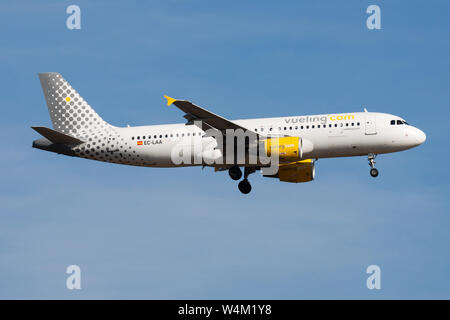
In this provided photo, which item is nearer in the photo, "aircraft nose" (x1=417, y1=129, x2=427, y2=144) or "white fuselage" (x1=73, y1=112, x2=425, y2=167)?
"white fuselage" (x1=73, y1=112, x2=425, y2=167)

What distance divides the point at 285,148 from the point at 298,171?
5073mm

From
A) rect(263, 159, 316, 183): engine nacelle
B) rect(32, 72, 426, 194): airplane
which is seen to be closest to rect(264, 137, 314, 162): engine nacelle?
rect(32, 72, 426, 194): airplane

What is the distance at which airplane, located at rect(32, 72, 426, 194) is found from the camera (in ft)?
179

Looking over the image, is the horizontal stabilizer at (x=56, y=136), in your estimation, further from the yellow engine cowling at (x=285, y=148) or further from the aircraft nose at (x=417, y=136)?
the aircraft nose at (x=417, y=136)

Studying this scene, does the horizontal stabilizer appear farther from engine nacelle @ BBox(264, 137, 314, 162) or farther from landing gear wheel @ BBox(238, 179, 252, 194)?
engine nacelle @ BBox(264, 137, 314, 162)

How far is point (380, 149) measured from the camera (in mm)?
54969

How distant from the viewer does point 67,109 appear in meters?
61.5

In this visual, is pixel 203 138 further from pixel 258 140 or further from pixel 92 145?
pixel 92 145

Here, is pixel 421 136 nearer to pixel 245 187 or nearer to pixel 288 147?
pixel 288 147

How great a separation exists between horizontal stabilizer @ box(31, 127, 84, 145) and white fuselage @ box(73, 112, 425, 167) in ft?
1.99

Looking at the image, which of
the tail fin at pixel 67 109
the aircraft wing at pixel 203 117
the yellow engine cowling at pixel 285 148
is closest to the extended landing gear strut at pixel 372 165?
the yellow engine cowling at pixel 285 148

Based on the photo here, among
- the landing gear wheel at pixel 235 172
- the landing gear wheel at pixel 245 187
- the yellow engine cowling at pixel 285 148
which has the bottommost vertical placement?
the landing gear wheel at pixel 245 187

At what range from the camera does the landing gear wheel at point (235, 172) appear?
5733 centimetres

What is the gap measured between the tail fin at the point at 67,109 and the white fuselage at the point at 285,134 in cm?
156
